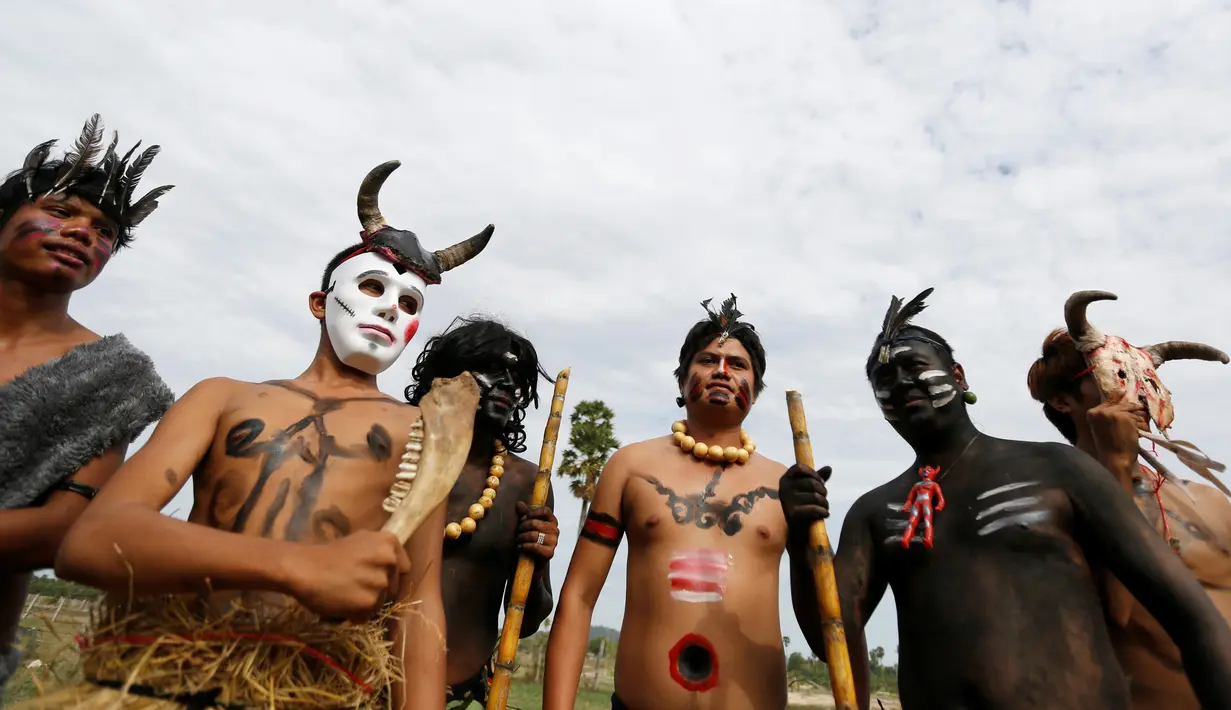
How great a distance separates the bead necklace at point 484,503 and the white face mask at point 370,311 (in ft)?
4.64

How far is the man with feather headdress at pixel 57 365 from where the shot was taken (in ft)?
9.15

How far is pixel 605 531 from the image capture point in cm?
408

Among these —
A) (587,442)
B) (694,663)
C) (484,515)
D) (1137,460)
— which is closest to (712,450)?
(694,663)

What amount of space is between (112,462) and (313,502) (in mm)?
1141

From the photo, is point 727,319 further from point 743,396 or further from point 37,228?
point 37,228

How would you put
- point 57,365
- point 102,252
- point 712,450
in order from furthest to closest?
point 712,450 < point 102,252 < point 57,365

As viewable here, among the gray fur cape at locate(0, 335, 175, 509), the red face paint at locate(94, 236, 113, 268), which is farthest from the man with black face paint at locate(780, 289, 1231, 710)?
the red face paint at locate(94, 236, 113, 268)

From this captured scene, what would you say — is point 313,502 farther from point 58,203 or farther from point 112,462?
point 58,203

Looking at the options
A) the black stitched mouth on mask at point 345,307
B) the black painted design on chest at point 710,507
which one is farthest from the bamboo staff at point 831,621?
the black stitched mouth on mask at point 345,307

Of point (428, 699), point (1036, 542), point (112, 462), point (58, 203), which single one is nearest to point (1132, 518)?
point (1036, 542)

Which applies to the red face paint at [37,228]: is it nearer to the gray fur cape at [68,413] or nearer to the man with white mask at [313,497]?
the gray fur cape at [68,413]

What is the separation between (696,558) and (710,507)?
0.31m

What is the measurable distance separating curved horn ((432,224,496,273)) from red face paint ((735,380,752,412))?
1.69 m

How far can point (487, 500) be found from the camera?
437cm
